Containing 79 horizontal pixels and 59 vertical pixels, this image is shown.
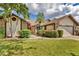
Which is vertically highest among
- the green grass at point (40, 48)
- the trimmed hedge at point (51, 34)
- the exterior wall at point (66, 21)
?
the exterior wall at point (66, 21)

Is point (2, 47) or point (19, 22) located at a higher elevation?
point (19, 22)

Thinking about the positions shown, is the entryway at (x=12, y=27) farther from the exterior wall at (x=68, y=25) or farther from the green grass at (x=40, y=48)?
the exterior wall at (x=68, y=25)

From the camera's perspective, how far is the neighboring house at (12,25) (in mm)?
1618

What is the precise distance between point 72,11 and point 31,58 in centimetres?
59

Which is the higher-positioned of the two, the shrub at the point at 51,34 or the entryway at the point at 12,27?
the entryway at the point at 12,27

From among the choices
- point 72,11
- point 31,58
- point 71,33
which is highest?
point 72,11

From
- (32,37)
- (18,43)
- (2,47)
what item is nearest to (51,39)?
(32,37)

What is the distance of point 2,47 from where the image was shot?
1604mm

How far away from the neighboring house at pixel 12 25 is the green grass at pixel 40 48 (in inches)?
3.4

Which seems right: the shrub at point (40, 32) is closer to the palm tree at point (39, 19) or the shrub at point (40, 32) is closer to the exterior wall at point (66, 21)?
the palm tree at point (39, 19)

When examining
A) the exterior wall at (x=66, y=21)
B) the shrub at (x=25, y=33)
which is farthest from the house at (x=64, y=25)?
the shrub at (x=25, y=33)

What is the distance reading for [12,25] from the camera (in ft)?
5.33

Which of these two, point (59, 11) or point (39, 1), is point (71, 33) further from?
point (39, 1)

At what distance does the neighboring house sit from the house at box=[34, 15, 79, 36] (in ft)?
0.69
